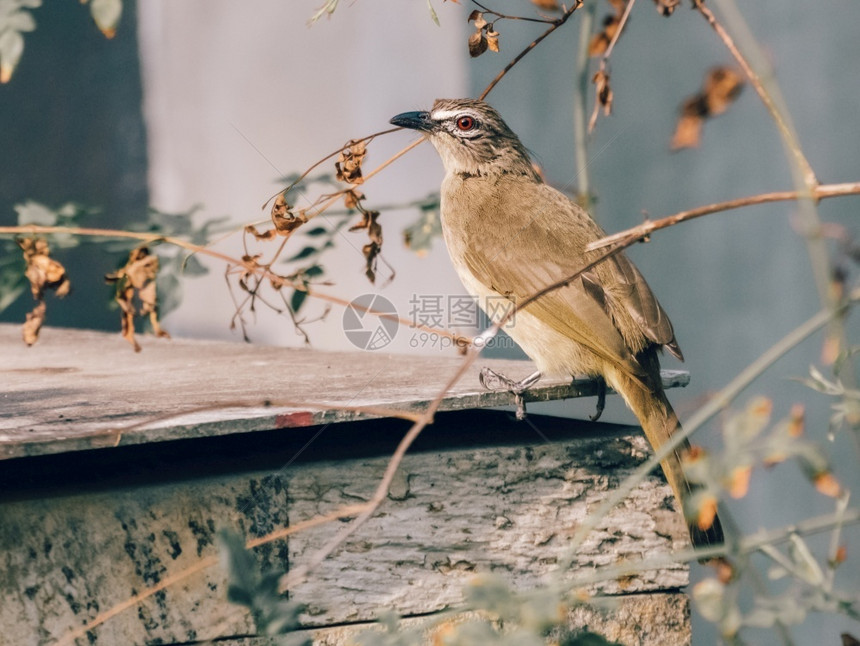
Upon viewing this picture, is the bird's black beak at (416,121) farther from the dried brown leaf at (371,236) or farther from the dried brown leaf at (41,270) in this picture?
the dried brown leaf at (41,270)

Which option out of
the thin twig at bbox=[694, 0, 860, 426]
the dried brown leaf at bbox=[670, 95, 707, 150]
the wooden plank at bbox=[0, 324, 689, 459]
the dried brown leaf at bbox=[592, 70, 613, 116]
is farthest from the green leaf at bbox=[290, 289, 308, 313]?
the thin twig at bbox=[694, 0, 860, 426]

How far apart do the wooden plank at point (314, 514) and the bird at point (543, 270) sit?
7.3 inches

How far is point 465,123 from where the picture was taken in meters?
3.41

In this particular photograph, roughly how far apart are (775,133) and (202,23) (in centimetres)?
256

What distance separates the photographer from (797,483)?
3844 mm

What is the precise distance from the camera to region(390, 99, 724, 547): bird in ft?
8.66

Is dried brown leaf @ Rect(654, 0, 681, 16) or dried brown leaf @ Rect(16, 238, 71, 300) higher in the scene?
dried brown leaf @ Rect(654, 0, 681, 16)

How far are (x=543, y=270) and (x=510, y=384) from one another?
23.6 inches

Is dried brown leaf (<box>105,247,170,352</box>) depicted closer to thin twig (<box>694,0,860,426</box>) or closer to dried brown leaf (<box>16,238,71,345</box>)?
dried brown leaf (<box>16,238,71,345</box>)

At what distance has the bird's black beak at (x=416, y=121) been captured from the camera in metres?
3.37

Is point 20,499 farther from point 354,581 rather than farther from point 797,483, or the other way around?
point 797,483

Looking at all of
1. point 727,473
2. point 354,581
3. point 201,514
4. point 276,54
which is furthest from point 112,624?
point 276,54

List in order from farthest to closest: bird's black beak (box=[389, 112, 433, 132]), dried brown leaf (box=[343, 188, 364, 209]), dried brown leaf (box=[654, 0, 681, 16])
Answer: bird's black beak (box=[389, 112, 433, 132]), dried brown leaf (box=[343, 188, 364, 209]), dried brown leaf (box=[654, 0, 681, 16])

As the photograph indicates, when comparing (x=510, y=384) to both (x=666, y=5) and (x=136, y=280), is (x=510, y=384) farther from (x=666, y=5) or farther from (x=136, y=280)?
(x=136, y=280)
